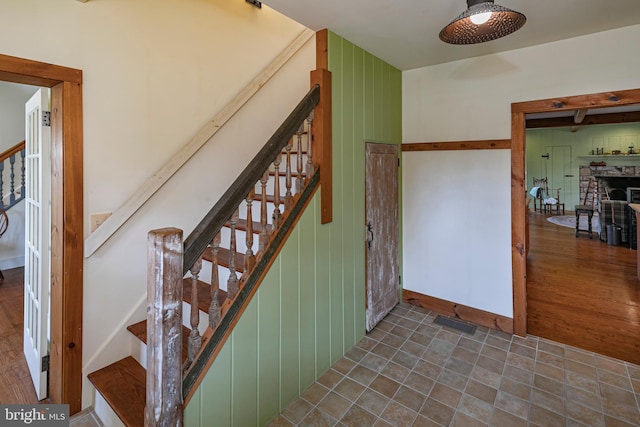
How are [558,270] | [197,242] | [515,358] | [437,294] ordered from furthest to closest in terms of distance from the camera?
[558,270] < [437,294] < [515,358] < [197,242]

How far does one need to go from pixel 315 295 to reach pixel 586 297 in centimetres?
354

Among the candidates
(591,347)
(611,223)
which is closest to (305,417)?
(591,347)

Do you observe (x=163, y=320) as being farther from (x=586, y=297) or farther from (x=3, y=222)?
(x=3, y=222)

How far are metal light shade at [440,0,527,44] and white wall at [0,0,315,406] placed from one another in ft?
6.01

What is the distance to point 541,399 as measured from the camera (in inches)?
83.0

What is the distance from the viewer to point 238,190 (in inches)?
63.8

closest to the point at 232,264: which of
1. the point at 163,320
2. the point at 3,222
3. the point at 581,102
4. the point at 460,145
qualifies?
the point at 163,320

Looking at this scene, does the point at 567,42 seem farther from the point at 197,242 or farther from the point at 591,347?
the point at 197,242

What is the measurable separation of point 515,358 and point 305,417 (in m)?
1.81

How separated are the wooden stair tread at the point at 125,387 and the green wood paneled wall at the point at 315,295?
1.49 feet

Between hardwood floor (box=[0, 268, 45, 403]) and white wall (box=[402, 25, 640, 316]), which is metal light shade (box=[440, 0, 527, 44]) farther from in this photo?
hardwood floor (box=[0, 268, 45, 403])

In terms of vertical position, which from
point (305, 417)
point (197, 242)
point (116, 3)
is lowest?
point (305, 417)

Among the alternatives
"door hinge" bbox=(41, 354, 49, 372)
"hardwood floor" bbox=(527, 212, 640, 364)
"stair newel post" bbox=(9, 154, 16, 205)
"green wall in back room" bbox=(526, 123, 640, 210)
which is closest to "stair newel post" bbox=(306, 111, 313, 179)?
"door hinge" bbox=(41, 354, 49, 372)

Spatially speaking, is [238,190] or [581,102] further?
[581,102]
